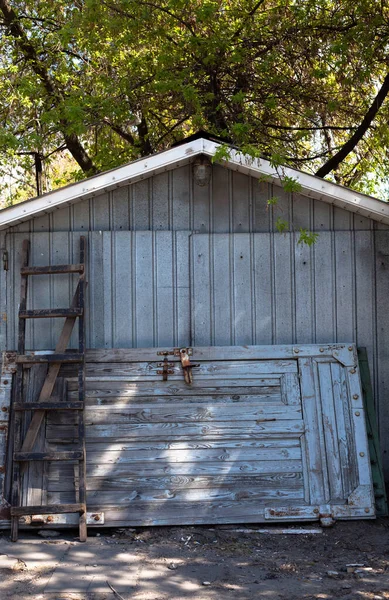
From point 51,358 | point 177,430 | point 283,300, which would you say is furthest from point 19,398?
point 283,300

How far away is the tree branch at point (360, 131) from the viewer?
35.6 ft

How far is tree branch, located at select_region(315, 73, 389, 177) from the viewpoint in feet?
35.6

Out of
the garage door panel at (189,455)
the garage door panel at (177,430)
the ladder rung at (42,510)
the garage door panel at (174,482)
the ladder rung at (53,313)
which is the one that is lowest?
the ladder rung at (42,510)

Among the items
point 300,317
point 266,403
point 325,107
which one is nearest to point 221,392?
point 266,403

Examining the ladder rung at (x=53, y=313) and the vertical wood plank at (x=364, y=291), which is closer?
the ladder rung at (x=53, y=313)

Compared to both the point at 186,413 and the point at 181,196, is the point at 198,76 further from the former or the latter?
the point at 186,413

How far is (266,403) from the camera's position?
716cm

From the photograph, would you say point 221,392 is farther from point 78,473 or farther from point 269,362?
point 78,473

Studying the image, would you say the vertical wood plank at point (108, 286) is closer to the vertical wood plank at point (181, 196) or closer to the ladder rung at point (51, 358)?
the ladder rung at point (51, 358)

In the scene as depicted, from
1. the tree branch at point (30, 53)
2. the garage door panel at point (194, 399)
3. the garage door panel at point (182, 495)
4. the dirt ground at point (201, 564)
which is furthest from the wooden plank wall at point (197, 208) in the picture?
the tree branch at point (30, 53)

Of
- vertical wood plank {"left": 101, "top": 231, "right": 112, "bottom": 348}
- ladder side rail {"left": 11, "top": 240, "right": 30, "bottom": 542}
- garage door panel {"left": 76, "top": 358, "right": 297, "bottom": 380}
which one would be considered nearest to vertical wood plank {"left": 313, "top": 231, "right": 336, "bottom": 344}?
garage door panel {"left": 76, "top": 358, "right": 297, "bottom": 380}

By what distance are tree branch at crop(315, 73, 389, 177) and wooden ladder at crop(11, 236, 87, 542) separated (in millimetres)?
5866

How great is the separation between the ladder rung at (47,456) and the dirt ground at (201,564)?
71cm

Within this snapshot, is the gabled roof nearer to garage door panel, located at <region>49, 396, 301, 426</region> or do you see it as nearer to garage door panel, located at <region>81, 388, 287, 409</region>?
garage door panel, located at <region>81, 388, 287, 409</region>
